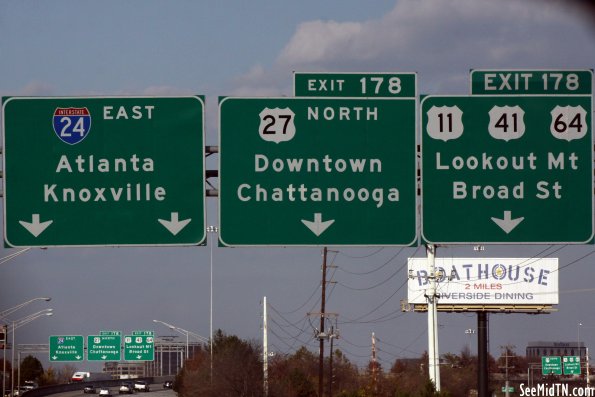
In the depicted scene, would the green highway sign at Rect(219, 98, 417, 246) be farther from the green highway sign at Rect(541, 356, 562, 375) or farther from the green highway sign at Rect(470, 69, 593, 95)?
the green highway sign at Rect(541, 356, 562, 375)

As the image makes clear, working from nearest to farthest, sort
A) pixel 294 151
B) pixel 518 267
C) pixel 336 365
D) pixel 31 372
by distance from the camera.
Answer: pixel 294 151, pixel 518 267, pixel 336 365, pixel 31 372

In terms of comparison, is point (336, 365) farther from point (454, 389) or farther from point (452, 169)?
point (452, 169)

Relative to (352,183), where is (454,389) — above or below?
below

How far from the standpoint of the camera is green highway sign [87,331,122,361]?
349 feet

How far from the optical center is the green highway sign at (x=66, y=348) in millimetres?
105312

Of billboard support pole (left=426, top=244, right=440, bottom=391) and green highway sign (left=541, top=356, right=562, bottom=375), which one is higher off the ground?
billboard support pole (left=426, top=244, right=440, bottom=391)

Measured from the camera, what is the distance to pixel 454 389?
131125 mm

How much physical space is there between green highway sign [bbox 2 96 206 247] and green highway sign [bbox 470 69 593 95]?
5.14m

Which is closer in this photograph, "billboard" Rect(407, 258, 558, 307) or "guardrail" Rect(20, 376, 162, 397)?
"billboard" Rect(407, 258, 558, 307)

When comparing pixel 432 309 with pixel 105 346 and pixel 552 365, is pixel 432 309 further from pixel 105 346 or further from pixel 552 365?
pixel 552 365

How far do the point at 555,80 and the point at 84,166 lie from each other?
860 cm

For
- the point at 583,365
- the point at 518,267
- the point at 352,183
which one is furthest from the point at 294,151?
the point at 583,365

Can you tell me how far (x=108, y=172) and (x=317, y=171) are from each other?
147 inches

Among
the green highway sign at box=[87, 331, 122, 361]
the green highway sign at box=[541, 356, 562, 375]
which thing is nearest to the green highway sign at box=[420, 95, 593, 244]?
the green highway sign at box=[87, 331, 122, 361]
